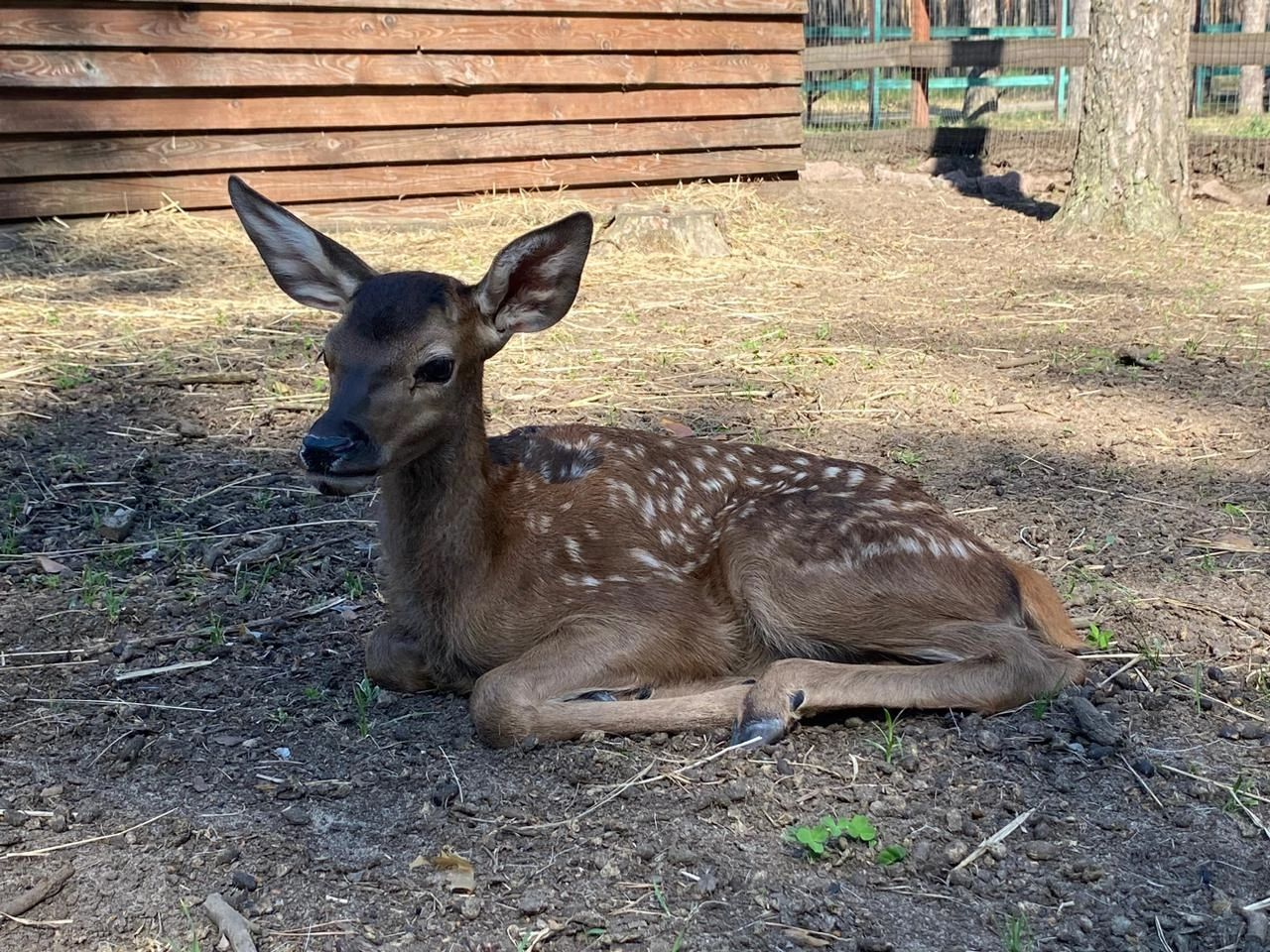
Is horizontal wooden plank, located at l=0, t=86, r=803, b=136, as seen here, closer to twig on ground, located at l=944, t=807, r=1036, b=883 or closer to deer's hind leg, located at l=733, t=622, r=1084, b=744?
deer's hind leg, located at l=733, t=622, r=1084, b=744

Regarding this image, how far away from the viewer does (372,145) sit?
11.2 m

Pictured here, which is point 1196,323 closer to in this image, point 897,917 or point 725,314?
point 725,314

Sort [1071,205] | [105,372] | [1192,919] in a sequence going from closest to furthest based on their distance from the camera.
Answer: [1192,919] < [105,372] < [1071,205]

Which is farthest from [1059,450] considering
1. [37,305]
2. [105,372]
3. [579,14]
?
[579,14]

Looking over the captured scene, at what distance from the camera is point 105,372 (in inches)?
272

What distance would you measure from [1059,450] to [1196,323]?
2812 mm

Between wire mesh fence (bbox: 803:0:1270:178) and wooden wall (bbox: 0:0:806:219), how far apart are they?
304cm

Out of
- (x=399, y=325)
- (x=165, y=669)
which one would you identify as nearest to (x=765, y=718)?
(x=399, y=325)

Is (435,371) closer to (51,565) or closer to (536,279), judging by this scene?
(536,279)

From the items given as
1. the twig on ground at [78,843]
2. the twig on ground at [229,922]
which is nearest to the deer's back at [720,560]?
the twig on ground at [78,843]

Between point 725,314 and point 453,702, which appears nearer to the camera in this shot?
point 453,702

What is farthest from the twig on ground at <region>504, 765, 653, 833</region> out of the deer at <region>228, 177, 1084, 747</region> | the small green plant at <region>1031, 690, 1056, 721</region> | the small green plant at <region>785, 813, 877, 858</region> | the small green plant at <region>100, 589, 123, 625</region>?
the small green plant at <region>100, 589, 123, 625</region>

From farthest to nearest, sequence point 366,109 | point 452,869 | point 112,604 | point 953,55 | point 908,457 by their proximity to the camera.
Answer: point 953,55 → point 366,109 → point 908,457 → point 112,604 → point 452,869

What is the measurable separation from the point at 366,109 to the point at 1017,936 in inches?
386
